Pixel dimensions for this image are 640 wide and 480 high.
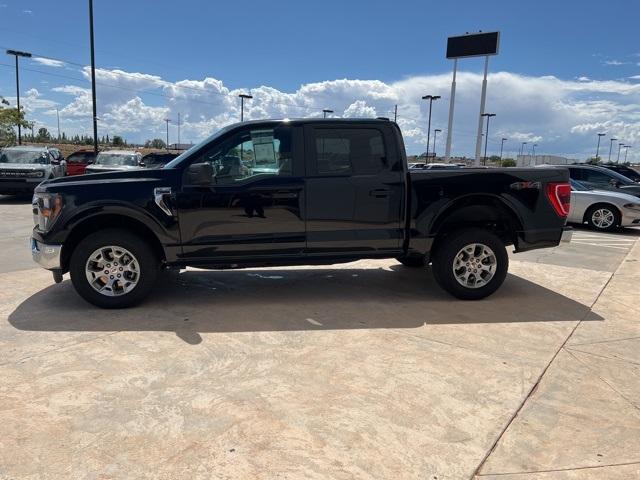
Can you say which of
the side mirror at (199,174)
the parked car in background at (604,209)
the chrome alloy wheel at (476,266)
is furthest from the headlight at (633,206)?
the side mirror at (199,174)

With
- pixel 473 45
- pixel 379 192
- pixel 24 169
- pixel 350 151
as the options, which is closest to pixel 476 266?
pixel 379 192

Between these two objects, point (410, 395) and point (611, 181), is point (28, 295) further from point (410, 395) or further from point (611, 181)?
point (611, 181)

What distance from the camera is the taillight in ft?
18.7

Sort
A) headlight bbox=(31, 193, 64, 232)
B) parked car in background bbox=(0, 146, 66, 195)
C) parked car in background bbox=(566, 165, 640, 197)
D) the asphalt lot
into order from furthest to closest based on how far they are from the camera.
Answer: parked car in background bbox=(0, 146, 66, 195) → parked car in background bbox=(566, 165, 640, 197) → headlight bbox=(31, 193, 64, 232) → the asphalt lot

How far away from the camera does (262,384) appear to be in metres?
3.53

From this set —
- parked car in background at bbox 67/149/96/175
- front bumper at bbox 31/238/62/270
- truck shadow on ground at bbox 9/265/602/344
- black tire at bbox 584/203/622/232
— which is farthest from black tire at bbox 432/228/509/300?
parked car in background at bbox 67/149/96/175

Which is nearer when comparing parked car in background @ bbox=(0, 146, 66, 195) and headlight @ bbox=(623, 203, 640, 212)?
headlight @ bbox=(623, 203, 640, 212)

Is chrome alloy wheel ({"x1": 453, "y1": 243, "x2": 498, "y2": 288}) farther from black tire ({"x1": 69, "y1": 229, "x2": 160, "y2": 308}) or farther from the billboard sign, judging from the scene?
the billboard sign

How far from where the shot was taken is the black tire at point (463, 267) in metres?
5.55

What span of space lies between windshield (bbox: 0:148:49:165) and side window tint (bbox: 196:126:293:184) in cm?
1399

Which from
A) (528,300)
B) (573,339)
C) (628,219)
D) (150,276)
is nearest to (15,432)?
(150,276)

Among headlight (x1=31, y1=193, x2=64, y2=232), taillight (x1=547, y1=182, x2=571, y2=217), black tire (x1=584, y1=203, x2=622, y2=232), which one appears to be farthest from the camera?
black tire (x1=584, y1=203, x2=622, y2=232)

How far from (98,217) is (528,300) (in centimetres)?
479

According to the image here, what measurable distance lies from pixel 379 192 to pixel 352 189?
297 millimetres
